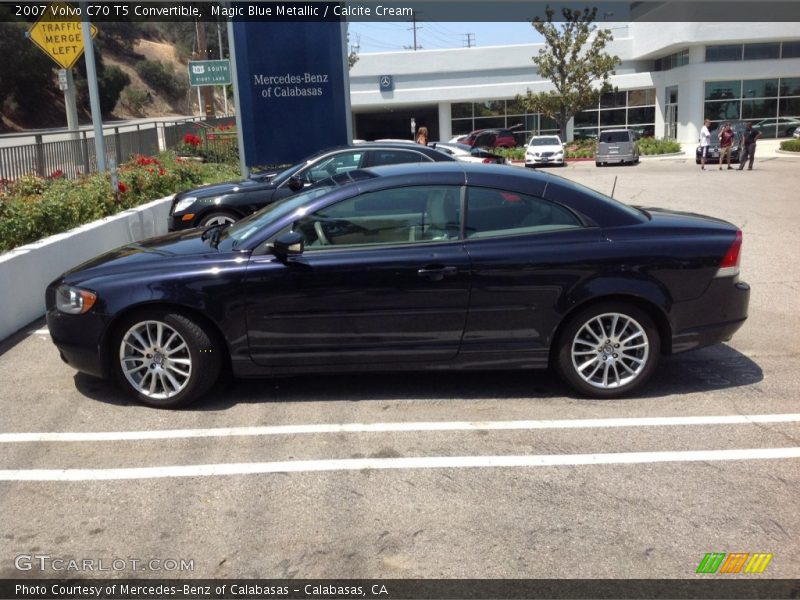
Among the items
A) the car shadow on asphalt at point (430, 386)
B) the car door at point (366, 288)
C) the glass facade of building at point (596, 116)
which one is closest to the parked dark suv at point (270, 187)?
the car shadow on asphalt at point (430, 386)

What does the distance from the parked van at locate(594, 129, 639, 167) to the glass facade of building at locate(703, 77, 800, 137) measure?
36.5 ft

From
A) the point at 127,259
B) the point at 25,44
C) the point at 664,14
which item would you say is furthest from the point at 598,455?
the point at 25,44

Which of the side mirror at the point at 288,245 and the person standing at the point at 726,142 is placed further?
the person standing at the point at 726,142

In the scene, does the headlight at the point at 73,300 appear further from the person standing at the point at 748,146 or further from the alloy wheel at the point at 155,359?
the person standing at the point at 748,146

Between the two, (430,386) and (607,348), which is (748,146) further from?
(430,386)

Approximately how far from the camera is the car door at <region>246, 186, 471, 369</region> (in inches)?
207

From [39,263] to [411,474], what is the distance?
17.2 ft

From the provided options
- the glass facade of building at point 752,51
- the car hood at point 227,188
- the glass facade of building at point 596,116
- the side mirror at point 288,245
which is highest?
the glass facade of building at point 752,51

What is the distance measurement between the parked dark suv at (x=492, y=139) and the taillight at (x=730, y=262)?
120ft

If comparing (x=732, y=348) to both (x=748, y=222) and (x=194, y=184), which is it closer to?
(x=748, y=222)

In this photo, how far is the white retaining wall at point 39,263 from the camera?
7.34m

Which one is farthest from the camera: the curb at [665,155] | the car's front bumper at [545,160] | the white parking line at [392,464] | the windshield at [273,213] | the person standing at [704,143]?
the curb at [665,155]

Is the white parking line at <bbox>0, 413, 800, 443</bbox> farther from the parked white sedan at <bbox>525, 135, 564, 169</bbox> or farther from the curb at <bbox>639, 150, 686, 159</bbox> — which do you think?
the curb at <bbox>639, 150, 686, 159</bbox>

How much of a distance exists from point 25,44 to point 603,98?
3816cm
